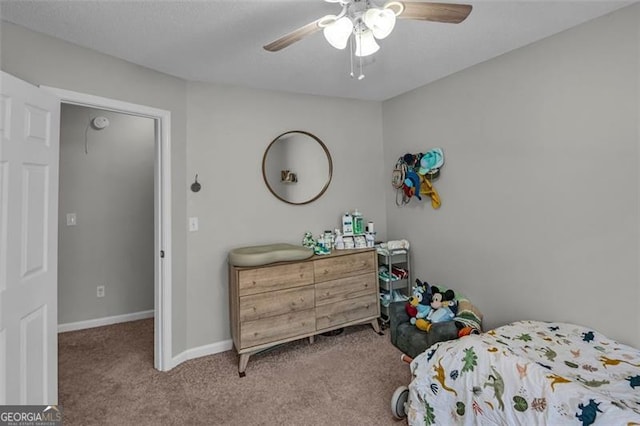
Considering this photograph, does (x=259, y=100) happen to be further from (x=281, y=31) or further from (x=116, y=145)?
(x=116, y=145)

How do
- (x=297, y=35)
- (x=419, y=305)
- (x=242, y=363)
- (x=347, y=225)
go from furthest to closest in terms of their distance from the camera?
(x=347, y=225) < (x=419, y=305) < (x=242, y=363) < (x=297, y=35)

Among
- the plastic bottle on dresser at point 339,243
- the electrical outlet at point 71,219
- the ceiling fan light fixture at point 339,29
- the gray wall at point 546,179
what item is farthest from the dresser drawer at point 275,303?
the electrical outlet at point 71,219

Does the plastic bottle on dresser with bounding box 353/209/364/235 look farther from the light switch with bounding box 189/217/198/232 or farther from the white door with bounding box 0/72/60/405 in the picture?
the white door with bounding box 0/72/60/405

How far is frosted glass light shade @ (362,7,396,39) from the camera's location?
4.12ft

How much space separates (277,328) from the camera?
96.4 inches

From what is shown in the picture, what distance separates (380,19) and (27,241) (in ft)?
6.56

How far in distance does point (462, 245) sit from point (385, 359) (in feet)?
3.83

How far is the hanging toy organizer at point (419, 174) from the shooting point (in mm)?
2822

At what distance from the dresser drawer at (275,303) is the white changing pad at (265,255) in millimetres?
254

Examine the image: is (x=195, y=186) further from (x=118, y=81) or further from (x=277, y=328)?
(x=277, y=328)

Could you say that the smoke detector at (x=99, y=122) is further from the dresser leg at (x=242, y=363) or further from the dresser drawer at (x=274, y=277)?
the dresser leg at (x=242, y=363)

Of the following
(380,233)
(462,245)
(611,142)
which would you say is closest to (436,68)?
(611,142)

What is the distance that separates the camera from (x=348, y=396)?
6.73 feet

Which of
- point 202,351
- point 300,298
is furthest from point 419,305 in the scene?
point 202,351
